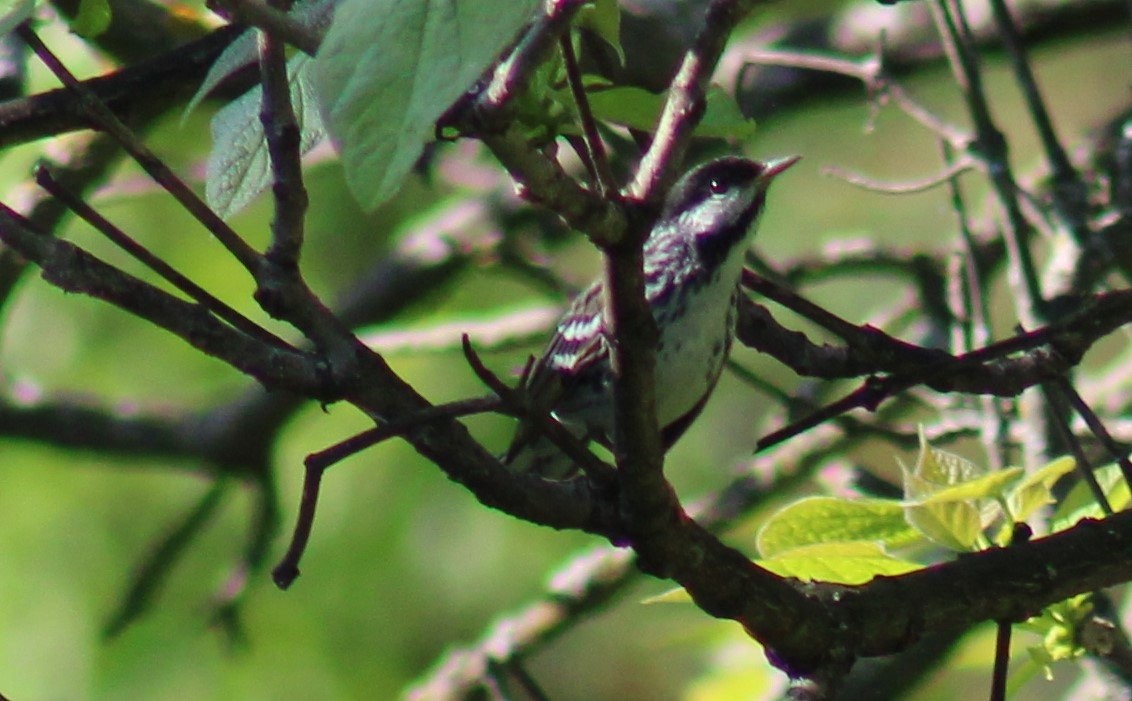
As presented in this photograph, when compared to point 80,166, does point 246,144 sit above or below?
below

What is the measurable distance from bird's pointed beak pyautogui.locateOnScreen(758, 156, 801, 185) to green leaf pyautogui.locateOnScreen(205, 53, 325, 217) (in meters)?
1.49

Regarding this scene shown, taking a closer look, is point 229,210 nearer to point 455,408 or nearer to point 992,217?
point 455,408

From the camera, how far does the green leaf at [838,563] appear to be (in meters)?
1.92

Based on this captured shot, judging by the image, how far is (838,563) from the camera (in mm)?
2023

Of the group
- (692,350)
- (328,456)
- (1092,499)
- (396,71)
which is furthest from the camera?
(692,350)

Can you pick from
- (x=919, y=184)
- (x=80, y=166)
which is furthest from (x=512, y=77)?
(x=80, y=166)

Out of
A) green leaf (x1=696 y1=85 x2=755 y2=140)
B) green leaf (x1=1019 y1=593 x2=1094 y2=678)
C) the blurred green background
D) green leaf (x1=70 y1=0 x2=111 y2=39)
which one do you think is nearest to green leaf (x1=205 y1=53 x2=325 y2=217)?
green leaf (x1=70 y1=0 x2=111 y2=39)

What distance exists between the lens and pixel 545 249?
488 cm

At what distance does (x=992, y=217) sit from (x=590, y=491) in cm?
272

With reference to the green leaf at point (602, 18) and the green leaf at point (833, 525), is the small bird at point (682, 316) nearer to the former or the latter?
Result: the green leaf at point (833, 525)

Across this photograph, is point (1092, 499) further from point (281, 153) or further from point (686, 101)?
point (281, 153)

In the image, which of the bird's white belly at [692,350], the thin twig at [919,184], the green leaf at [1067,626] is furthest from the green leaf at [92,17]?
the thin twig at [919,184]

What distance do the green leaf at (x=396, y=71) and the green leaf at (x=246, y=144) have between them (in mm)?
483

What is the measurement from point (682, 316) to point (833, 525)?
48.9 inches
